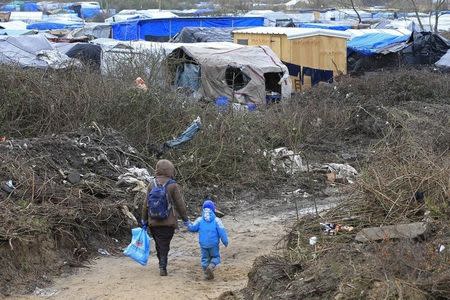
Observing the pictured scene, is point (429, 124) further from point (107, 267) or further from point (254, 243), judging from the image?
point (107, 267)

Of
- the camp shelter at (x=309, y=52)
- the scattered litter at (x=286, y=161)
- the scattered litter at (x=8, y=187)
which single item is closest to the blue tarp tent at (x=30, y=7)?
the camp shelter at (x=309, y=52)

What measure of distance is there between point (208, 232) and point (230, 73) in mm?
14214

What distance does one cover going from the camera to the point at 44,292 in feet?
25.1

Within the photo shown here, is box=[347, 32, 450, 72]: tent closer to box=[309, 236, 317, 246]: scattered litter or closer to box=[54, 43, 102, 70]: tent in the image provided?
box=[54, 43, 102, 70]: tent

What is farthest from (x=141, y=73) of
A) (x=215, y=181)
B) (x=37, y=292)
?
(x=37, y=292)

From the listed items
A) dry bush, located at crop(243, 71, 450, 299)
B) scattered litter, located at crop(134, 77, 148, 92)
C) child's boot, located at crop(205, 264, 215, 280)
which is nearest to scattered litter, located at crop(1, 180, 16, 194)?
child's boot, located at crop(205, 264, 215, 280)

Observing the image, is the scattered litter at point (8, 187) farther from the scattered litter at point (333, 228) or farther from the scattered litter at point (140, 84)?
the scattered litter at point (140, 84)

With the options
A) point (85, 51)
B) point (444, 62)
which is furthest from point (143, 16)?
point (444, 62)

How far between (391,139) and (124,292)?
7.50 metres

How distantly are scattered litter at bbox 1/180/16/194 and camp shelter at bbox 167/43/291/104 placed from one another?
11.8 metres

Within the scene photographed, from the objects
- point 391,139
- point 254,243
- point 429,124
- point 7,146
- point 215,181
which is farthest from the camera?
point 429,124

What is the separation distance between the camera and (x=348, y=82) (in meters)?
20.1

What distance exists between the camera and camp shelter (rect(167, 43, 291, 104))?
21.3m

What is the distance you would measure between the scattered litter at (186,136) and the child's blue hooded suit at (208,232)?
4747 millimetres
